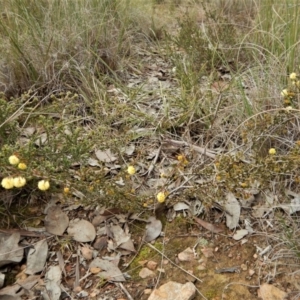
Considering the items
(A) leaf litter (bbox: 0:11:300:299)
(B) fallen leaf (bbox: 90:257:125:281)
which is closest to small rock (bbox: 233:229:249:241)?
(A) leaf litter (bbox: 0:11:300:299)

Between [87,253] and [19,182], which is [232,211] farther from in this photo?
[19,182]

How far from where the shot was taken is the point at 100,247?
1.38 m

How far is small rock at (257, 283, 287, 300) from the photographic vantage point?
1.15 meters

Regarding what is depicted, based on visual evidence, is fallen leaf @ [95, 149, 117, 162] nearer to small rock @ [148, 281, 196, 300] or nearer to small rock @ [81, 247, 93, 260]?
small rock @ [81, 247, 93, 260]

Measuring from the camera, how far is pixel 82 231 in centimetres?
141

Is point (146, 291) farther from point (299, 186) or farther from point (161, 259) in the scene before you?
point (299, 186)

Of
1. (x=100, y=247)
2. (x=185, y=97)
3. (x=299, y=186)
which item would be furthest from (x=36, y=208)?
(x=299, y=186)

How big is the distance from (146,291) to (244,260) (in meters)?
0.34

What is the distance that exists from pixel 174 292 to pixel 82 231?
41 cm

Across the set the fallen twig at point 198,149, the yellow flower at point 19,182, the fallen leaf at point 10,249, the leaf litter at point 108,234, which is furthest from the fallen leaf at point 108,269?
the fallen twig at point 198,149

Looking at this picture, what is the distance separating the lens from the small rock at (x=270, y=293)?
1154 mm

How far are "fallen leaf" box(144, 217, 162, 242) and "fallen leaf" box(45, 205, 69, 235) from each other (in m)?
0.30

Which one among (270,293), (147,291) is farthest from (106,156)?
(270,293)

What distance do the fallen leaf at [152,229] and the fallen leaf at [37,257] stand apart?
0.36m
